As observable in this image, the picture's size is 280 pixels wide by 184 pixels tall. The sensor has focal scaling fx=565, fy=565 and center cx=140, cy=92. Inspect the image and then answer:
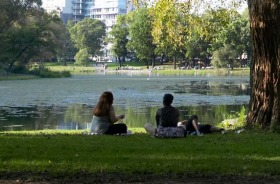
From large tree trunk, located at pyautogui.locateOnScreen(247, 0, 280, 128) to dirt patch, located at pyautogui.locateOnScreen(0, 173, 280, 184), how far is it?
5.76 meters

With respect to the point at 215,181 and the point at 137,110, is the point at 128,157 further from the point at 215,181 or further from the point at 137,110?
the point at 137,110

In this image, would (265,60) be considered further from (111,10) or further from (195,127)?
(111,10)

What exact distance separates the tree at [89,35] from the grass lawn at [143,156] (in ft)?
429

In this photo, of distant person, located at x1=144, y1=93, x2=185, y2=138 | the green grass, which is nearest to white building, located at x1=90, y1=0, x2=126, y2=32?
distant person, located at x1=144, y1=93, x2=185, y2=138

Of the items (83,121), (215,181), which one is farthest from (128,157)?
(83,121)

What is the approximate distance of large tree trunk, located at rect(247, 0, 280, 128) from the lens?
40.8 feet

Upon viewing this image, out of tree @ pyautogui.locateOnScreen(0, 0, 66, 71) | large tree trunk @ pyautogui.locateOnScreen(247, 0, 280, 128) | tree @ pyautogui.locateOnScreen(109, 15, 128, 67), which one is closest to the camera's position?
large tree trunk @ pyautogui.locateOnScreen(247, 0, 280, 128)

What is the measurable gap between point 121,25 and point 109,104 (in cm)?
11260

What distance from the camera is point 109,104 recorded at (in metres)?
12.2

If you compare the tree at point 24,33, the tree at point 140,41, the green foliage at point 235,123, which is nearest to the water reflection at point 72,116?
the green foliage at point 235,123

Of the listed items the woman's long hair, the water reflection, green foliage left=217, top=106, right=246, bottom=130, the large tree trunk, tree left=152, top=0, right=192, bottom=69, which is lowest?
the water reflection

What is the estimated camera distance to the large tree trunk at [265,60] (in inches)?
490

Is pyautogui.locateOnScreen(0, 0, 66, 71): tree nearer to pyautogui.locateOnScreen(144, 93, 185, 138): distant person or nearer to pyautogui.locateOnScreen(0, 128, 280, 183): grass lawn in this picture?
pyautogui.locateOnScreen(144, 93, 185, 138): distant person

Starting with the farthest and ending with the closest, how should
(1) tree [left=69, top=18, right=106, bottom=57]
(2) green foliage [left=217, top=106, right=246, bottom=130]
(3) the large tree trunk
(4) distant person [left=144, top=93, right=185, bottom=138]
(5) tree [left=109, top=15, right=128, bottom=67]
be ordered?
(1) tree [left=69, top=18, right=106, bottom=57], (5) tree [left=109, top=15, right=128, bottom=67], (2) green foliage [left=217, top=106, right=246, bottom=130], (3) the large tree trunk, (4) distant person [left=144, top=93, right=185, bottom=138]
